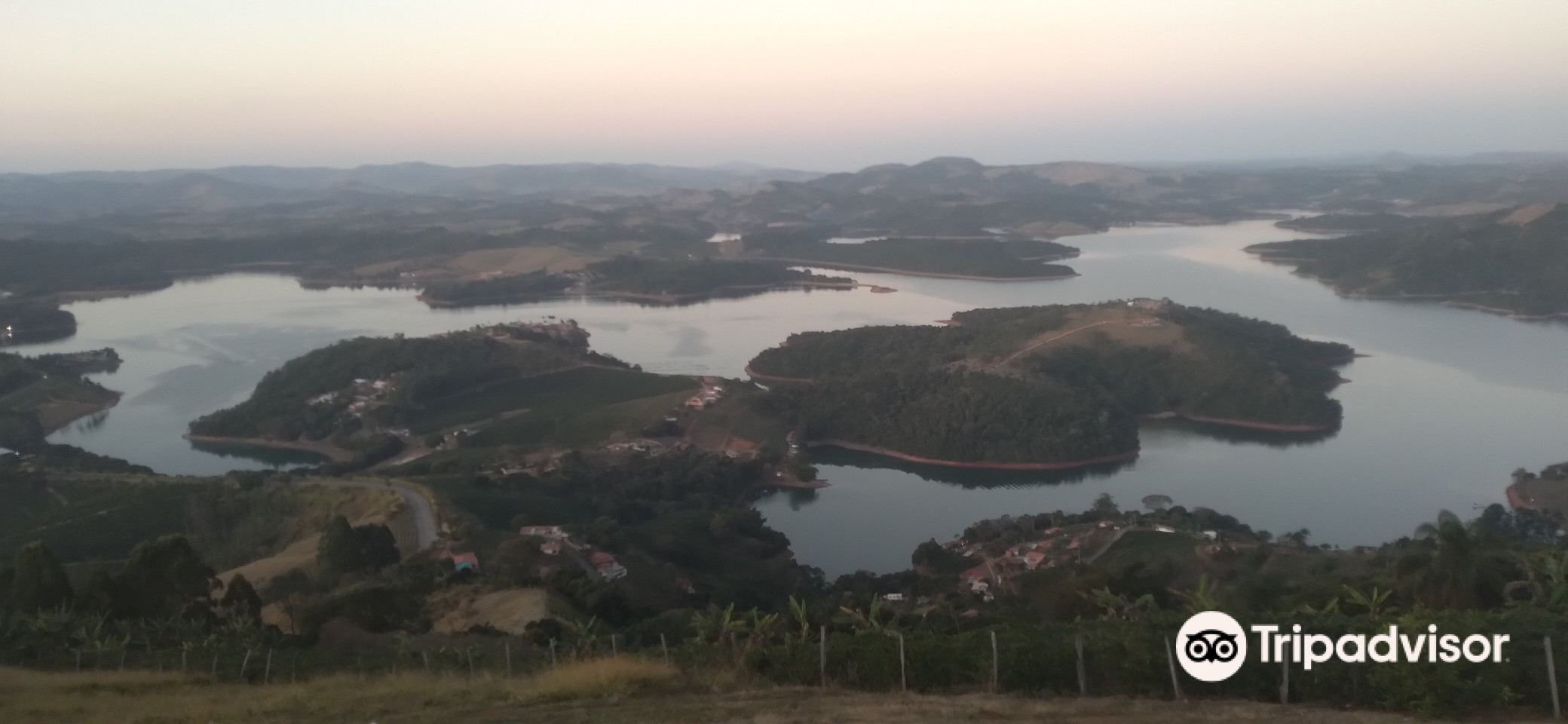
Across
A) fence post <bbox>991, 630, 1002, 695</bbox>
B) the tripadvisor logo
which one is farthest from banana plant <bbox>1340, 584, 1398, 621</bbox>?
fence post <bbox>991, 630, 1002, 695</bbox>

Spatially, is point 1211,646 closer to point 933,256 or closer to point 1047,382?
point 1047,382

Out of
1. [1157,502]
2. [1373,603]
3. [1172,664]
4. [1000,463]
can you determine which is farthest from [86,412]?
[1373,603]

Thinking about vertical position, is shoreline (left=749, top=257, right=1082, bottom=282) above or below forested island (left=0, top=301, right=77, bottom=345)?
above

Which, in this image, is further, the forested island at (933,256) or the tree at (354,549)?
the forested island at (933,256)

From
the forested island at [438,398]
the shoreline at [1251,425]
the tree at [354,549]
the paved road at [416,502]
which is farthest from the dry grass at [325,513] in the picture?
the shoreline at [1251,425]

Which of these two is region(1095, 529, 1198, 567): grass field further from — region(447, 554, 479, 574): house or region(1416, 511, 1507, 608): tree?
region(447, 554, 479, 574): house

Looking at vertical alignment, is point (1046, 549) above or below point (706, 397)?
below

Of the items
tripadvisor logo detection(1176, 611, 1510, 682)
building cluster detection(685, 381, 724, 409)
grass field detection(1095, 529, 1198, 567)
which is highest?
tripadvisor logo detection(1176, 611, 1510, 682)

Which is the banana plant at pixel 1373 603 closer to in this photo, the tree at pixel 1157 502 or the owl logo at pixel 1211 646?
the owl logo at pixel 1211 646
